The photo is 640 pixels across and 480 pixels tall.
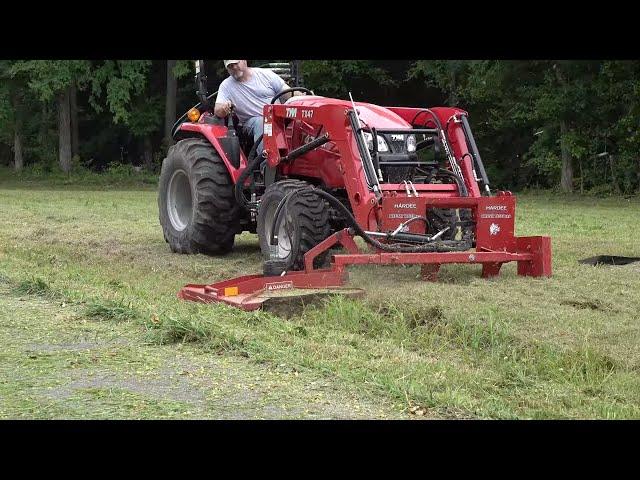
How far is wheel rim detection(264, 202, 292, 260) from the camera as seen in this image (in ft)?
31.3

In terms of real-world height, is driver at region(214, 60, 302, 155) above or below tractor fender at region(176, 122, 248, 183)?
above

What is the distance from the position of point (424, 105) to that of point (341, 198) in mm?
25538

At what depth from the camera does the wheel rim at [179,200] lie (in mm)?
12281

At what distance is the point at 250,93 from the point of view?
11289 millimetres

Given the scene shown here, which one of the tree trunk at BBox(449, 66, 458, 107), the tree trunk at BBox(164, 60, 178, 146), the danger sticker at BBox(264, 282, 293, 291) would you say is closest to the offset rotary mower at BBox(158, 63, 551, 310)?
the danger sticker at BBox(264, 282, 293, 291)

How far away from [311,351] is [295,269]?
2.84 meters

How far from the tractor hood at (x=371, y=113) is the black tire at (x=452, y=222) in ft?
3.17

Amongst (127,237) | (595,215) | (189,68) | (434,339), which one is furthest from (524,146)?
(434,339)

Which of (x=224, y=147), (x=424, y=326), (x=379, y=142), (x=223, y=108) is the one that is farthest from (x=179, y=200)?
(x=424, y=326)

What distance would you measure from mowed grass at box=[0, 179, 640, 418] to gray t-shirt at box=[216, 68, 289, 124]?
1.63m

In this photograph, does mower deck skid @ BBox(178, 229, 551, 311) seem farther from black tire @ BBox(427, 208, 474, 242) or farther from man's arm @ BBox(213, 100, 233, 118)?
man's arm @ BBox(213, 100, 233, 118)

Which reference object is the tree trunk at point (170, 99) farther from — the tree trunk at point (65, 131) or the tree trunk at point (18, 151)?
the tree trunk at point (18, 151)

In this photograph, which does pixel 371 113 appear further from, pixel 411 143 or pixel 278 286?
pixel 278 286
